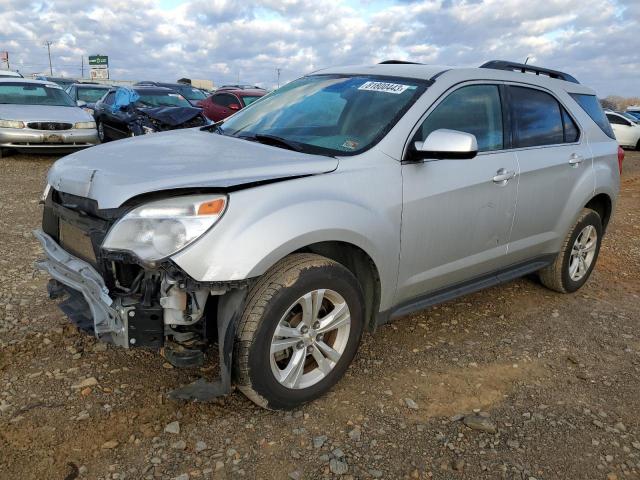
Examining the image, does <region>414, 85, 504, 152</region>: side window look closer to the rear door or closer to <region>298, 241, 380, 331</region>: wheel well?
the rear door

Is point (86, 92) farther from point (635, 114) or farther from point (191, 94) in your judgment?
point (635, 114)

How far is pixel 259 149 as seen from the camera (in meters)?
2.92

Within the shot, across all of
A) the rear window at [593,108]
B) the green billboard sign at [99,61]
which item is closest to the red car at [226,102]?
the rear window at [593,108]

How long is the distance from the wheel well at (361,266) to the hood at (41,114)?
28.2 ft

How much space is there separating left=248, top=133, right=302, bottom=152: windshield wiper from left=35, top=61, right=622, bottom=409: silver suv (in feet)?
0.04

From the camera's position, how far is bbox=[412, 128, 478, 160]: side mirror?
9.19 ft

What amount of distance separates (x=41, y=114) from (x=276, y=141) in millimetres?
8359

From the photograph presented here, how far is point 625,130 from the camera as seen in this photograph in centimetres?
2050

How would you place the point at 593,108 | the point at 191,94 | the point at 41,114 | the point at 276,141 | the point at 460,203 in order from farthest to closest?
1. the point at 191,94
2. the point at 41,114
3. the point at 593,108
4. the point at 460,203
5. the point at 276,141

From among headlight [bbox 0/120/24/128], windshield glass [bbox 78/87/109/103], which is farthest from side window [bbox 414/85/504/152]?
windshield glass [bbox 78/87/109/103]

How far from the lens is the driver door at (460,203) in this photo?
3.02m

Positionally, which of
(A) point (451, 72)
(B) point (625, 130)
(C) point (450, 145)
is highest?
(A) point (451, 72)

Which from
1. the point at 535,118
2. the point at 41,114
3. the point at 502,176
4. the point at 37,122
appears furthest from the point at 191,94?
the point at 502,176

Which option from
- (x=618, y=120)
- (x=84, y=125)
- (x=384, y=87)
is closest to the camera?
(x=384, y=87)
